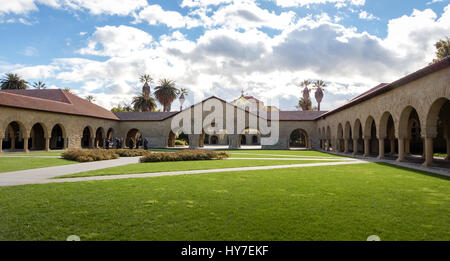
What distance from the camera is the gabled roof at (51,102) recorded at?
25.6 meters

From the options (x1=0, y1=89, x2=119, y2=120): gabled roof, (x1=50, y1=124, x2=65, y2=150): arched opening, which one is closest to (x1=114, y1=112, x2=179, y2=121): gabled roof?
(x1=0, y1=89, x2=119, y2=120): gabled roof

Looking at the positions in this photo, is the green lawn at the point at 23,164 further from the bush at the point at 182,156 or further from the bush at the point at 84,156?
the bush at the point at 182,156

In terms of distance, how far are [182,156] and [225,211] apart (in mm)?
13878

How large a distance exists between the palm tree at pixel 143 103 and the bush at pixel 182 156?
43754 millimetres

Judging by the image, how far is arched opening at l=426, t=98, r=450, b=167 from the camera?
13336 millimetres

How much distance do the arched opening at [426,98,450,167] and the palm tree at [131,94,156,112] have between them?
52501 millimetres

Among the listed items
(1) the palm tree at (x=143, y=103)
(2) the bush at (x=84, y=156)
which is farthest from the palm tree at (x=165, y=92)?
(2) the bush at (x=84, y=156)

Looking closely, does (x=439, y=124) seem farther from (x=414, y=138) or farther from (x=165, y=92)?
(x=165, y=92)

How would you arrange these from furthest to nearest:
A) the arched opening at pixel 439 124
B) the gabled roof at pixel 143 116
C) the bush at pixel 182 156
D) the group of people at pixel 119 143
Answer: the gabled roof at pixel 143 116
the group of people at pixel 119 143
the bush at pixel 182 156
the arched opening at pixel 439 124

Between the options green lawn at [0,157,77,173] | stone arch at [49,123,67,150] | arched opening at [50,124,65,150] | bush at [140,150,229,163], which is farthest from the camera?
arched opening at [50,124,65,150]

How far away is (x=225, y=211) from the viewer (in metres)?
5.45

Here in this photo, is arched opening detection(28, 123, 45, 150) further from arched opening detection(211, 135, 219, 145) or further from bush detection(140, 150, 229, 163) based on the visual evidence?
arched opening detection(211, 135, 219, 145)

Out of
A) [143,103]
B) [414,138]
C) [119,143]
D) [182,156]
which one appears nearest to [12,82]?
[143,103]
